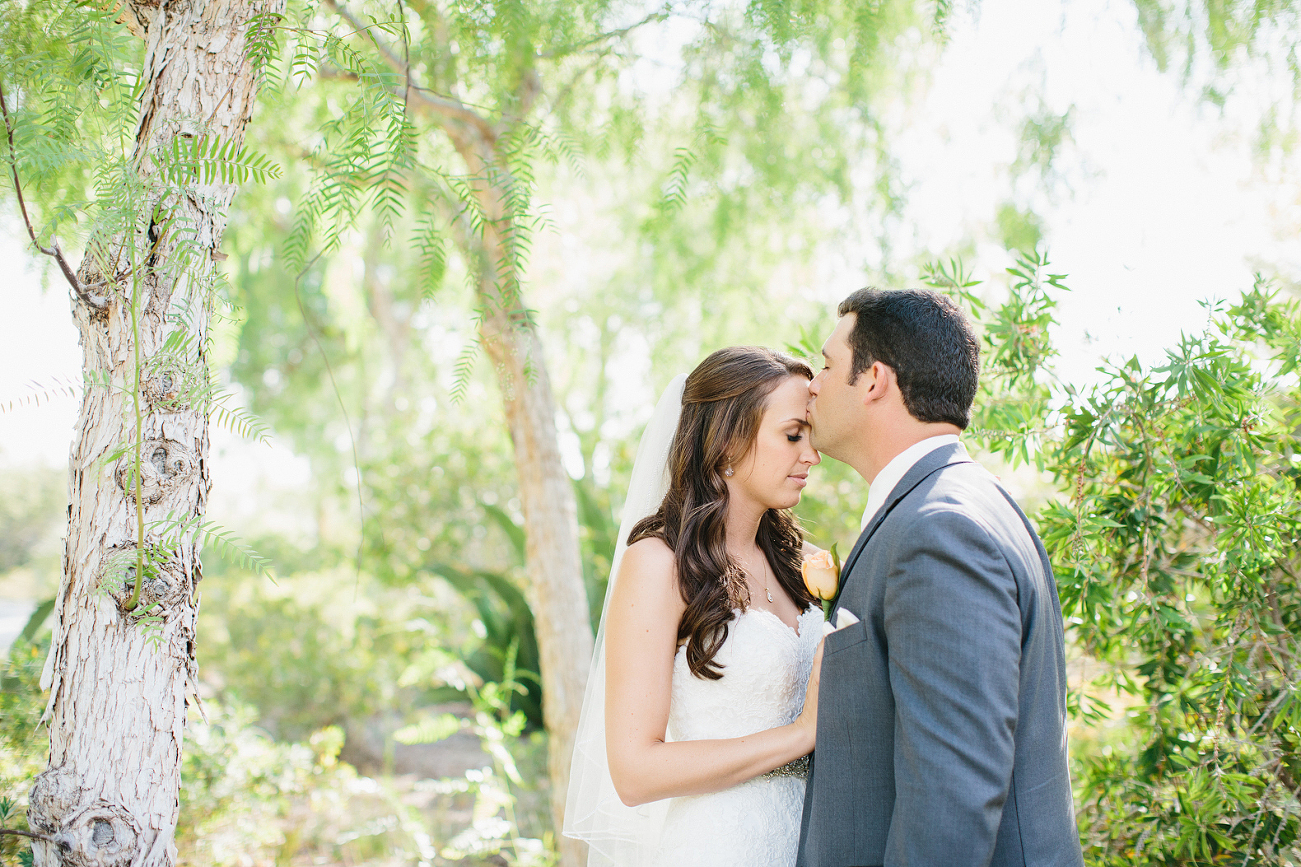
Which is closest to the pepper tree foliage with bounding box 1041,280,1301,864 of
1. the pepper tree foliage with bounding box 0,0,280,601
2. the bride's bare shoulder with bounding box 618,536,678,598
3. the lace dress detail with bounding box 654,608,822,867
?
the lace dress detail with bounding box 654,608,822,867

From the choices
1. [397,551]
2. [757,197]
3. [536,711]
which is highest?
[757,197]

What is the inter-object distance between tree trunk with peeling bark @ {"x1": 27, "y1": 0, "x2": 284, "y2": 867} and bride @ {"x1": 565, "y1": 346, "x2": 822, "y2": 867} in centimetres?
101

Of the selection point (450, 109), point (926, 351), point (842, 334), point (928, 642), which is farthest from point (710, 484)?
point (450, 109)

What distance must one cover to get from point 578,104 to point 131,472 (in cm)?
295

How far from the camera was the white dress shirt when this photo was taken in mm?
1731

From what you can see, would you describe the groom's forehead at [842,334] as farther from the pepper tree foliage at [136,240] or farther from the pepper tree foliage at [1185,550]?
the pepper tree foliage at [136,240]

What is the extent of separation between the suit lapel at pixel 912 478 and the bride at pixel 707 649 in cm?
40

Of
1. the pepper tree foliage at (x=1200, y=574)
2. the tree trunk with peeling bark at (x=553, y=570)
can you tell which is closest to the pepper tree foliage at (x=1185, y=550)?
the pepper tree foliage at (x=1200, y=574)

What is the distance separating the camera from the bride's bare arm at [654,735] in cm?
191

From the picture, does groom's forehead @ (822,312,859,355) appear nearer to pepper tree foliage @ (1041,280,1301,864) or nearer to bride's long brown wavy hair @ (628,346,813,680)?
bride's long brown wavy hair @ (628,346,813,680)

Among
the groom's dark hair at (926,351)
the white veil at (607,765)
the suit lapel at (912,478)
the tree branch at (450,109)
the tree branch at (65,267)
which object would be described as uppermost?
the tree branch at (450,109)

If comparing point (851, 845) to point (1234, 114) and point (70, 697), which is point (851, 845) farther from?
point (1234, 114)

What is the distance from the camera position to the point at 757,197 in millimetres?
4980

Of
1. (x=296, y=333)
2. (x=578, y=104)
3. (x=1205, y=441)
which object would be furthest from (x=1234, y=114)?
(x=296, y=333)
